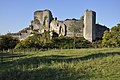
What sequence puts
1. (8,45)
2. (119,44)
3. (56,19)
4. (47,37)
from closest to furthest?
(119,44)
(8,45)
(47,37)
(56,19)

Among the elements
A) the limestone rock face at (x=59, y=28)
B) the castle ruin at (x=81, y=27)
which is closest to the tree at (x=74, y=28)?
the castle ruin at (x=81, y=27)

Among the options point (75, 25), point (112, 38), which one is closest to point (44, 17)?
point (75, 25)

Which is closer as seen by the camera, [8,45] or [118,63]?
[118,63]

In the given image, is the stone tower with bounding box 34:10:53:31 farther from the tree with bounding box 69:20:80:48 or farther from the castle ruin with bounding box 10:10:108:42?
the tree with bounding box 69:20:80:48

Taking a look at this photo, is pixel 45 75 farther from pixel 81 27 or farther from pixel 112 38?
pixel 81 27

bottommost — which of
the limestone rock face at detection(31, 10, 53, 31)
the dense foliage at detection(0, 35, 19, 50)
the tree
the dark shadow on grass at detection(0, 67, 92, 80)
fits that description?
the dark shadow on grass at detection(0, 67, 92, 80)

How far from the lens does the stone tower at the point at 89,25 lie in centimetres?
8981

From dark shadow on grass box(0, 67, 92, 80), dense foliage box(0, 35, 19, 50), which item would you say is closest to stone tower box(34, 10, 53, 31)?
dense foliage box(0, 35, 19, 50)

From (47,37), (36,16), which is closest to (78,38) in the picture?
(47,37)

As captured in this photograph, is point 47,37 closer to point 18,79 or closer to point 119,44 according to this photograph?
point 119,44

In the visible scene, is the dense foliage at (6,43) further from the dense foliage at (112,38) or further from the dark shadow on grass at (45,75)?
the dark shadow on grass at (45,75)

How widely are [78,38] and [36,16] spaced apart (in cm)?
1786

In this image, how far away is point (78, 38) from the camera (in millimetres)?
89062

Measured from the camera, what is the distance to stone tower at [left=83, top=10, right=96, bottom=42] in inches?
3536
